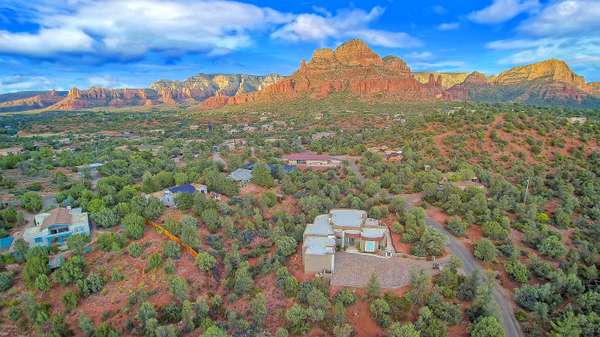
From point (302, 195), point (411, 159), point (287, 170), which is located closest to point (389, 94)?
point (411, 159)

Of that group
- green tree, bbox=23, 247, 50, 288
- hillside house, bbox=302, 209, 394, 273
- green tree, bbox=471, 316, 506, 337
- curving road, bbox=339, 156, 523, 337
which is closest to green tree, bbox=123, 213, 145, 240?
green tree, bbox=23, 247, 50, 288

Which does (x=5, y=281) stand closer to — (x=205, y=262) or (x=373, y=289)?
(x=205, y=262)

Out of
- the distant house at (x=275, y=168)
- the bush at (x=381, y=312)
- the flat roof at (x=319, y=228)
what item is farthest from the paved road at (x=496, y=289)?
the distant house at (x=275, y=168)

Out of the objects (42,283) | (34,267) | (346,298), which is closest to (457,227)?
(346,298)

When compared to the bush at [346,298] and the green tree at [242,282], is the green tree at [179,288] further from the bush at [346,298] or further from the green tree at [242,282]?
the bush at [346,298]

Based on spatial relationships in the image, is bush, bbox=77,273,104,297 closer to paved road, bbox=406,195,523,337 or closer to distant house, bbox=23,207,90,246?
distant house, bbox=23,207,90,246

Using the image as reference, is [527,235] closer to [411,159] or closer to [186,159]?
[411,159]

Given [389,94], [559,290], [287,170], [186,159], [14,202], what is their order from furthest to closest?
[389,94] → [186,159] → [287,170] → [14,202] → [559,290]
